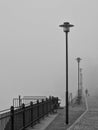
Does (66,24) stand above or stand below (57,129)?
above

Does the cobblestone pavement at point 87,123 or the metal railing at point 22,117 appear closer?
the metal railing at point 22,117

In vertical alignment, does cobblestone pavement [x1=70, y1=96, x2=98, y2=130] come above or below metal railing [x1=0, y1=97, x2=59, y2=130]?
below

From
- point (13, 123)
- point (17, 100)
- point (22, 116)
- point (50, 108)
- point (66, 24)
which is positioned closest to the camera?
point (13, 123)

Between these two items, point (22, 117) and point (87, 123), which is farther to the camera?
point (87, 123)

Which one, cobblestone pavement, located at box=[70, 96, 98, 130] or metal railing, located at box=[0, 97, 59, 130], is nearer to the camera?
metal railing, located at box=[0, 97, 59, 130]

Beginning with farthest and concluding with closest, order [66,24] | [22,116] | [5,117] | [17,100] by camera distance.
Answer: [17,100], [66,24], [22,116], [5,117]

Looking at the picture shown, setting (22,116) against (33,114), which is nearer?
(22,116)

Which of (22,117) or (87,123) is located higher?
(22,117)

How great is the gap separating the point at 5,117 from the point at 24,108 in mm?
3607

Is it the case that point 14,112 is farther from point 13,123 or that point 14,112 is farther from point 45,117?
point 45,117

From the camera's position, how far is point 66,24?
21969 millimetres

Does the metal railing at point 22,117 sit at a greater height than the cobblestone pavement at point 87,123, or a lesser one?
greater

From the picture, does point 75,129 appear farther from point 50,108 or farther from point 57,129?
point 50,108

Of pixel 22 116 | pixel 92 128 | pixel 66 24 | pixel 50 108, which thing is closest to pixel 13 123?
pixel 22 116
